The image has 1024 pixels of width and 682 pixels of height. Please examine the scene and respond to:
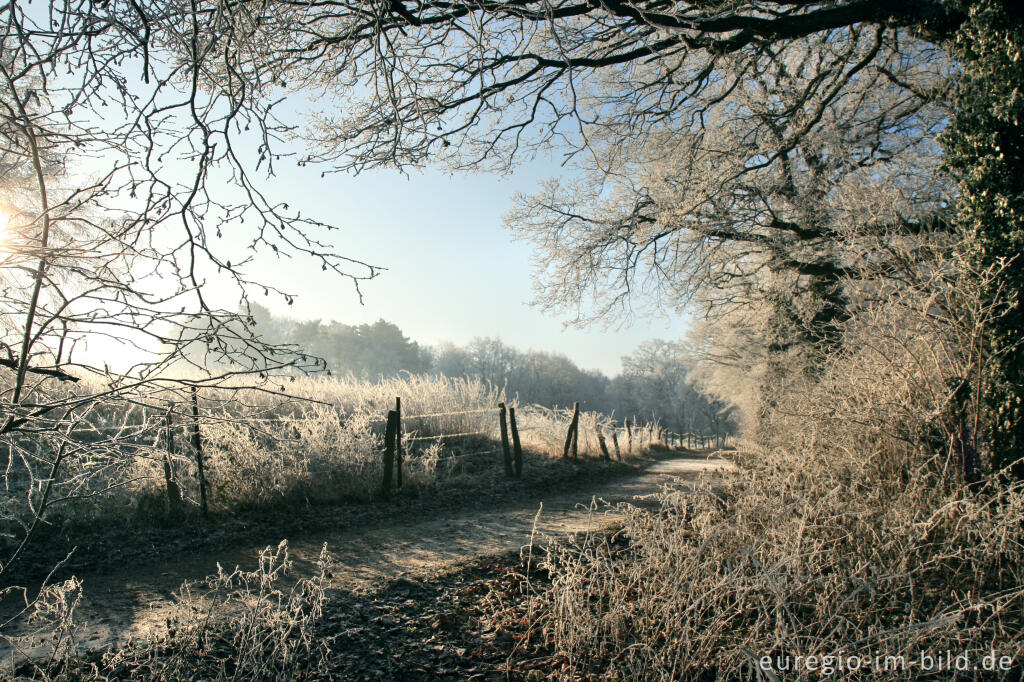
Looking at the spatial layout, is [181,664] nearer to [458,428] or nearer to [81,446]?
[81,446]

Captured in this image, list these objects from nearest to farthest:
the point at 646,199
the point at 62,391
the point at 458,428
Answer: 1. the point at 62,391
2. the point at 458,428
3. the point at 646,199

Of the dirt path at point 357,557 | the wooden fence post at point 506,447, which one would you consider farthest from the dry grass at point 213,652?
the wooden fence post at point 506,447

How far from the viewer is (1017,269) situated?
18.1 feet

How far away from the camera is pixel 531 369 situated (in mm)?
71125

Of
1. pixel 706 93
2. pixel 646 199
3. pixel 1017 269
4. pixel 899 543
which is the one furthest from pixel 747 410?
pixel 899 543

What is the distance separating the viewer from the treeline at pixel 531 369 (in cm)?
5838

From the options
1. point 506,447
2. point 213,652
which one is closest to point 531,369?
point 506,447

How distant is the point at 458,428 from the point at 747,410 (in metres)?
14.6

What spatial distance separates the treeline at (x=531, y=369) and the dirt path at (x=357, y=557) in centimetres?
4368

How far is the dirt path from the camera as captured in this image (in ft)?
14.2

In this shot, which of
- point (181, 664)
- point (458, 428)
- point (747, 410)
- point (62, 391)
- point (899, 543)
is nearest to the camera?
point (181, 664)

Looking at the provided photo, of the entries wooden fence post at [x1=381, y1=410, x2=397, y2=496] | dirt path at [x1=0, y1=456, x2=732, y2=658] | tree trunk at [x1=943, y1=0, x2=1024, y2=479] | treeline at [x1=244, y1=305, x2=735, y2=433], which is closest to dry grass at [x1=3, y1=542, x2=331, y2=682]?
dirt path at [x1=0, y1=456, x2=732, y2=658]

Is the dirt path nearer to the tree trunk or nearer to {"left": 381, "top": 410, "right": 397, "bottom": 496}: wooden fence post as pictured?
{"left": 381, "top": 410, "right": 397, "bottom": 496}: wooden fence post

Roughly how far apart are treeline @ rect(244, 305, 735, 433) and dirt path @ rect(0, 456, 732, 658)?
43.7 meters
